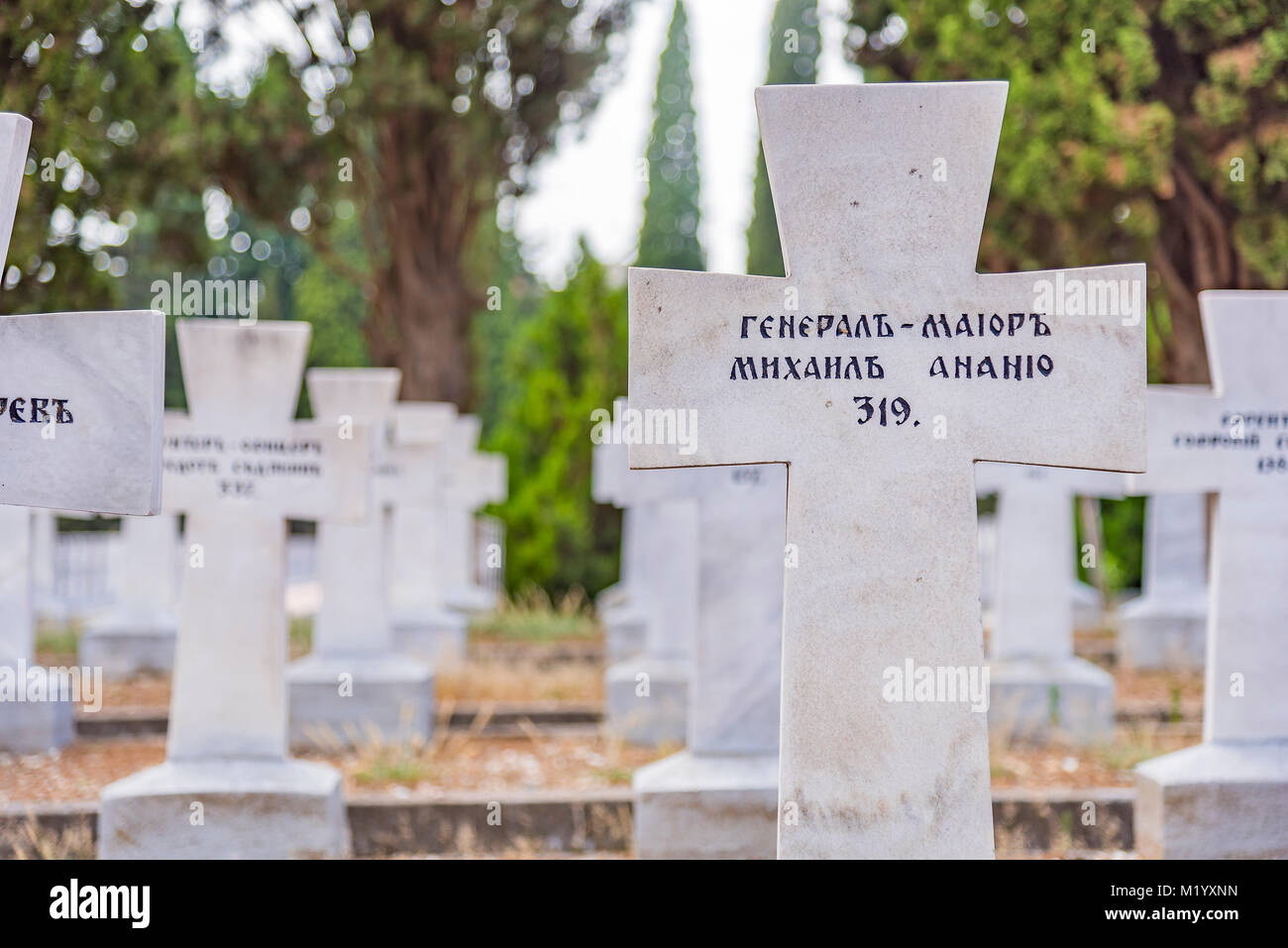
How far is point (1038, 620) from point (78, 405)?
5.95 m

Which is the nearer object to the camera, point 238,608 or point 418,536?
point 238,608

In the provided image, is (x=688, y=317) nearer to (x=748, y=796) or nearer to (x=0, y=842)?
(x=748, y=796)

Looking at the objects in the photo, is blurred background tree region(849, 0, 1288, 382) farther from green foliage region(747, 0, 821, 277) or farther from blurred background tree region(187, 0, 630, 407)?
green foliage region(747, 0, 821, 277)

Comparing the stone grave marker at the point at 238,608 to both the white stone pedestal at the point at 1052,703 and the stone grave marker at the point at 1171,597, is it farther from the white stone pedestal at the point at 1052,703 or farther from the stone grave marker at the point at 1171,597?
the stone grave marker at the point at 1171,597

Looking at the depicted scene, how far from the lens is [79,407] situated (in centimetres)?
343

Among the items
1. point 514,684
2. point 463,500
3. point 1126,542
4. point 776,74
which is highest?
point 776,74

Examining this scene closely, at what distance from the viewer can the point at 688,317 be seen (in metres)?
3.22

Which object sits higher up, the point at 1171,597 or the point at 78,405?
the point at 78,405

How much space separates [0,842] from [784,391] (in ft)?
12.4

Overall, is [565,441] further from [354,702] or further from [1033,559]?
[1033,559]

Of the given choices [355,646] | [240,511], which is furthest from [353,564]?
[240,511]

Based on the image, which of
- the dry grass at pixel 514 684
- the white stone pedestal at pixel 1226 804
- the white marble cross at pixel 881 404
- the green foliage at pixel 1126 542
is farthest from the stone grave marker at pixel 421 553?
the green foliage at pixel 1126 542

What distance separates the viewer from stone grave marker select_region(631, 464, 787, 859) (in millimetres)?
5051
